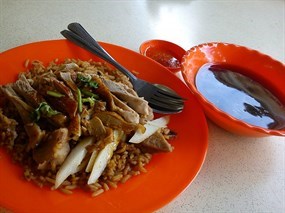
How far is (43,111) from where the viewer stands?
33.7 inches

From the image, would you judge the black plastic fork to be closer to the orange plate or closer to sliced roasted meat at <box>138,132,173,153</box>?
the orange plate

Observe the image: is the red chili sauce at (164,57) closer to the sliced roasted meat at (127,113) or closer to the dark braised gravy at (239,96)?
the dark braised gravy at (239,96)

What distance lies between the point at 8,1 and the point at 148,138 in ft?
3.23

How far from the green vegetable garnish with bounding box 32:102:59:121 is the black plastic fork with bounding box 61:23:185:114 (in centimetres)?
34

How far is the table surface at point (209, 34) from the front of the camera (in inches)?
38.9

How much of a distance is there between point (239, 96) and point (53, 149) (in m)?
0.69

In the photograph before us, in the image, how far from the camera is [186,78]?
1.12m

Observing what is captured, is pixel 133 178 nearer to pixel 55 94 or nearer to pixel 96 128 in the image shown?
pixel 96 128

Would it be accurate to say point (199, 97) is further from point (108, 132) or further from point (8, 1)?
point (8, 1)

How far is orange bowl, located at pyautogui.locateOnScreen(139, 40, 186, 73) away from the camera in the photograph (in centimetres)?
135

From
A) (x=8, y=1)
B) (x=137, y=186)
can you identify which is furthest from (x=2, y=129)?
(x=8, y=1)

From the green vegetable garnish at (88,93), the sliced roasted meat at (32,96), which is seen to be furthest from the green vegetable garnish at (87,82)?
the sliced roasted meat at (32,96)

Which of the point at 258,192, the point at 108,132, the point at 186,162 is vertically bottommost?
the point at 258,192

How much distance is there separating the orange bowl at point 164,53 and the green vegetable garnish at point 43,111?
58 cm
